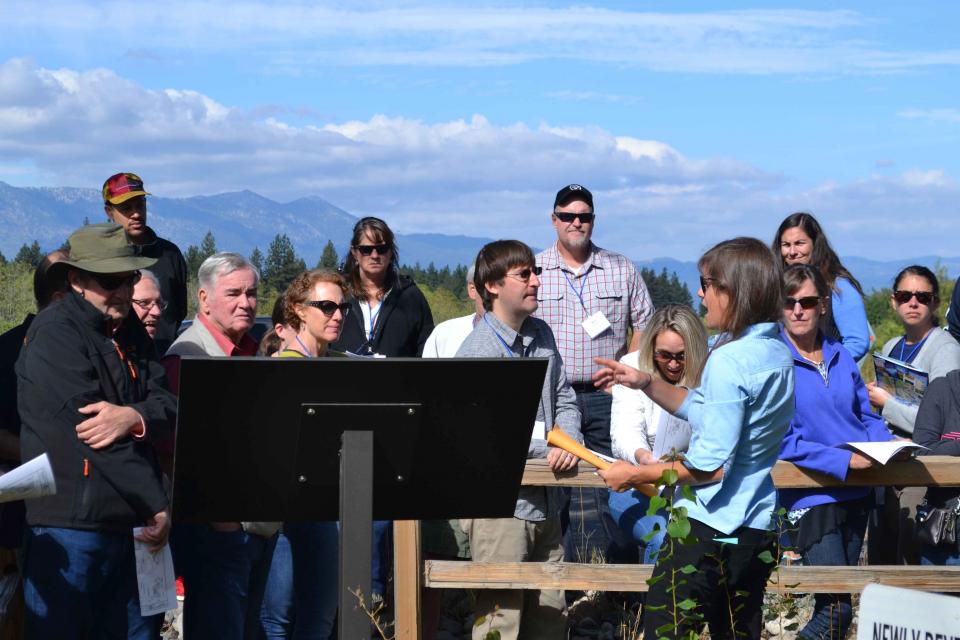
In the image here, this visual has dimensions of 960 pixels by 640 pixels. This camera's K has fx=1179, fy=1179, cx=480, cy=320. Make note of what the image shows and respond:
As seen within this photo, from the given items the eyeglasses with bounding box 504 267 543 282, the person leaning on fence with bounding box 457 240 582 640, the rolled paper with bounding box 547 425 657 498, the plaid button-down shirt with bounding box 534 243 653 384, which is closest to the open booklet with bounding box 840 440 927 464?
the rolled paper with bounding box 547 425 657 498

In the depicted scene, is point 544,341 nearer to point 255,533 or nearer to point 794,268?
point 794,268

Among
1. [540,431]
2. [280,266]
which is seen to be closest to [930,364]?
[540,431]

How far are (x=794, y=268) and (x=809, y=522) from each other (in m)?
1.21

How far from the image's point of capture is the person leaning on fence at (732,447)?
13.2ft

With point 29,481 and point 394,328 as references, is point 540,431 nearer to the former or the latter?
point 394,328

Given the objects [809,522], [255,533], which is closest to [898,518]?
Answer: [809,522]

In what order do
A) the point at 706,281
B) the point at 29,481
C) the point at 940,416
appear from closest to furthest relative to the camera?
the point at 29,481 → the point at 706,281 → the point at 940,416

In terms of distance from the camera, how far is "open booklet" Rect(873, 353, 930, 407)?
6590 mm

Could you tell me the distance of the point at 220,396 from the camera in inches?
123

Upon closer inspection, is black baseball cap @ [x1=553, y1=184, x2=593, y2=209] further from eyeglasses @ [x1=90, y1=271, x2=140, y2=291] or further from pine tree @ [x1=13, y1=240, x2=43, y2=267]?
pine tree @ [x1=13, y1=240, x2=43, y2=267]

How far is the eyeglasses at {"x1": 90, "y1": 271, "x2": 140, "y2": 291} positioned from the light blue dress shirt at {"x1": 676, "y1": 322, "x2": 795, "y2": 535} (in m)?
2.17

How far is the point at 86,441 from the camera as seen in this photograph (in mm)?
4273

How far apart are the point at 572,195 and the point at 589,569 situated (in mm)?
2777

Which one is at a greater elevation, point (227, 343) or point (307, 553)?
point (227, 343)
